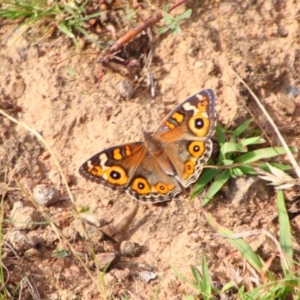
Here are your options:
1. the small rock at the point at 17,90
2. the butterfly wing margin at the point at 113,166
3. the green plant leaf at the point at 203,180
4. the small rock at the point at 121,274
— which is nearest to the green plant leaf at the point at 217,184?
the green plant leaf at the point at 203,180

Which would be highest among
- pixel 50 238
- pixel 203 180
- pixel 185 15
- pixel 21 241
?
pixel 185 15

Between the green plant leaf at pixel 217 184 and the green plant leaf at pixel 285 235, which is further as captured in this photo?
the green plant leaf at pixel 217 184

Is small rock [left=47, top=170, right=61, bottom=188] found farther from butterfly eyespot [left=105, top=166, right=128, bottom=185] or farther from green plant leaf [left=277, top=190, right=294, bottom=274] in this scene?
green plant leaf [left=277, top=190, right=294, bottom=274]

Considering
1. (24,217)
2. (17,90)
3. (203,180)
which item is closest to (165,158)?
(203,180)

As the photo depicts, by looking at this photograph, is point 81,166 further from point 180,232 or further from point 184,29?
point 184,29

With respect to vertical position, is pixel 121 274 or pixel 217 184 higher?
pixel 217 184

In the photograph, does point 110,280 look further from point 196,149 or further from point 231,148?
point 231,148

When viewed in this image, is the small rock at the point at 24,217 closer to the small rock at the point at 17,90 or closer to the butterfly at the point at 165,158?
the butterfly at the point at 165,158
